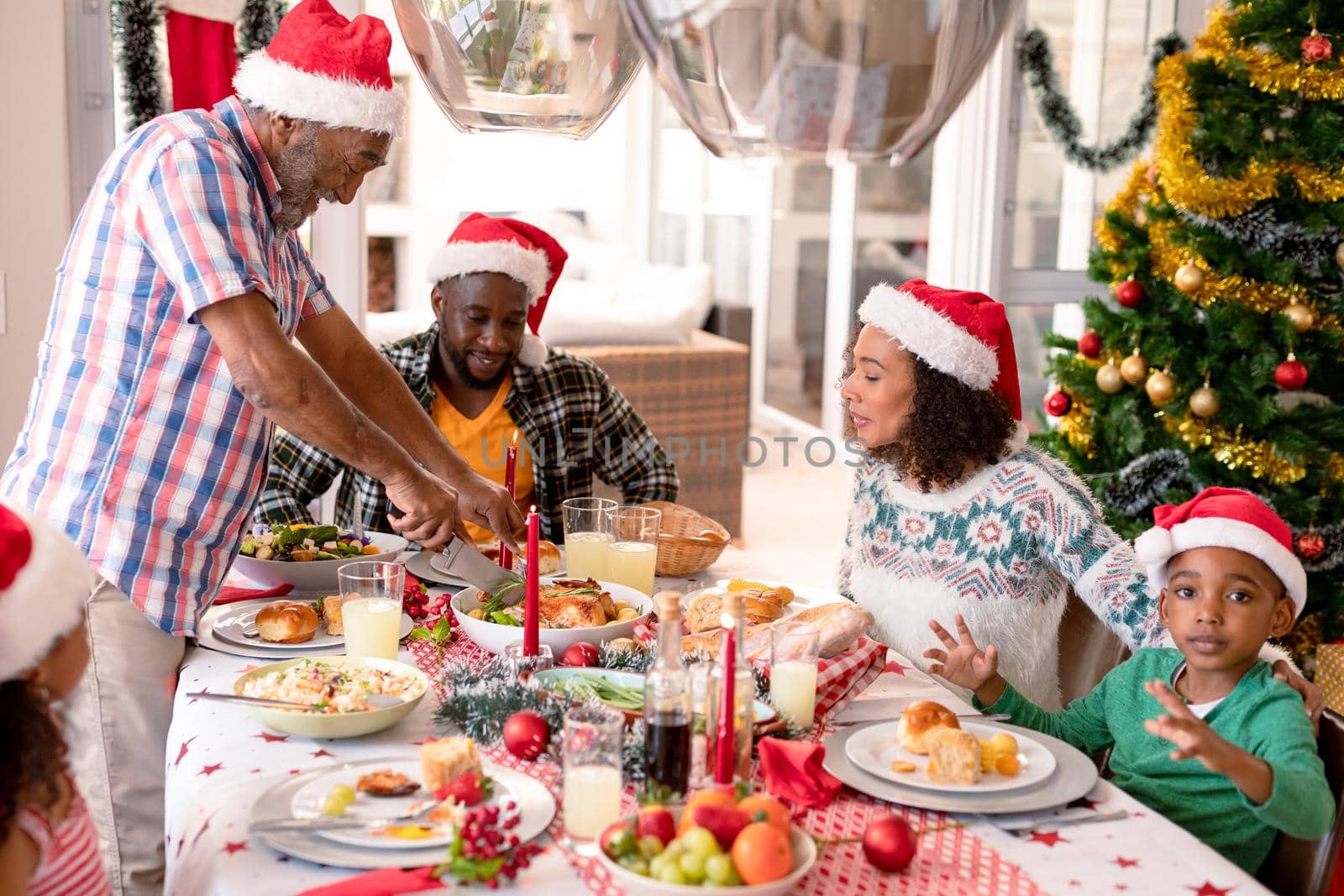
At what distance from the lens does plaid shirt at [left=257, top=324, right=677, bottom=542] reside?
2662 millimetres

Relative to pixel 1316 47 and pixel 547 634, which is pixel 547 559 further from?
pixel 1316 47

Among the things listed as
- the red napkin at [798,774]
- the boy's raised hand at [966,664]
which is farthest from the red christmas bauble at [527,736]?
the boy's raised hand at [966,664]

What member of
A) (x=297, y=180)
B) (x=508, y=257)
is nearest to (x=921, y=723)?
(x=297, y=180)

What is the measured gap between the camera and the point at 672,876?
1005 millimetres

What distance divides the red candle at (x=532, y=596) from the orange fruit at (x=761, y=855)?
1.79 feet

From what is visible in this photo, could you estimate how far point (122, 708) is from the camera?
5.54 feet

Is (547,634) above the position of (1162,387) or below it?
below

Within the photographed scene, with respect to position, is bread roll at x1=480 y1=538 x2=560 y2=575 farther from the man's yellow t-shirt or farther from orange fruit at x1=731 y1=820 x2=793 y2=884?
Result: orange fruit at x1=731 y1=820 x2=793 y2=884

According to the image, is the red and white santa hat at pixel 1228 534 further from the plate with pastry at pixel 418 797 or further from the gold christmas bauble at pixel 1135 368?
the gold christmas bauble at pixel 1135 368

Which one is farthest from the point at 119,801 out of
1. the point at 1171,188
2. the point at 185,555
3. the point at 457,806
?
the point at 1171,188

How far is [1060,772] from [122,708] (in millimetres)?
1169

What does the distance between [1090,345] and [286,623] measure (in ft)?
7.54

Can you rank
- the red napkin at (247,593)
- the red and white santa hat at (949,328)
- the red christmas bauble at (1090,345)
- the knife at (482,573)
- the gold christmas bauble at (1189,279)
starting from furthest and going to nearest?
the red christmas bauble at (1090,345) → the gold christmas bauble at (1189,279) → the red and white santa hat at (949,328) → the red napkin at (247,593) → the knife at (482,573)

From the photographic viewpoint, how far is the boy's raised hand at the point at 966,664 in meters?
1.64
